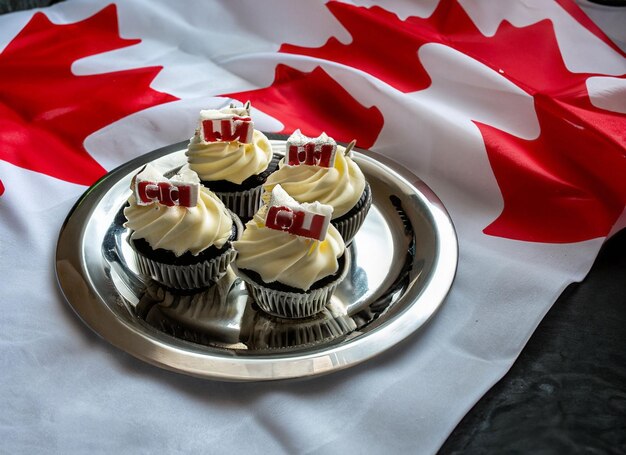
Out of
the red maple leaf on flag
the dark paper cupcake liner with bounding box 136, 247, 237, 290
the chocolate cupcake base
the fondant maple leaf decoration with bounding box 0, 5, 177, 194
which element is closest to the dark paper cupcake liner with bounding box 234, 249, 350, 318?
the dark paper cupcake liner with bounding box 136, 247, 237, 290

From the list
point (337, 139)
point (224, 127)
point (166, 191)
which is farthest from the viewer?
point (337, 139)

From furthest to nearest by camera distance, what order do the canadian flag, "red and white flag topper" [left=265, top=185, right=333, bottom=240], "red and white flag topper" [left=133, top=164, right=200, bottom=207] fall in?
1. "red and white flag topper" [left=133, top=164, right=200, bottom=207]
2. "red and white flag topper" [left=265, top=185, right=333, bottom=240]
3. the canadian flag

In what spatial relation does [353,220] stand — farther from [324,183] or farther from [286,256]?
[286,256]

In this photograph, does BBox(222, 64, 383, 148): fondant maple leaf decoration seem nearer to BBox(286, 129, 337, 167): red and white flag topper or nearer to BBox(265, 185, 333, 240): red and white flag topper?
BBox(286, 129, 337, 167): red and white flag topper

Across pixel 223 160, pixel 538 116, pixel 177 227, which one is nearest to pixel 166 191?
pixel 177 227

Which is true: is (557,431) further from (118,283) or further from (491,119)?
(491,119)

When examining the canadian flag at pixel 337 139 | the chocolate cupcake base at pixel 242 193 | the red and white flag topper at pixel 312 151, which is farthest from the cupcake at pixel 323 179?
the canadian flag at pixel 337 139
